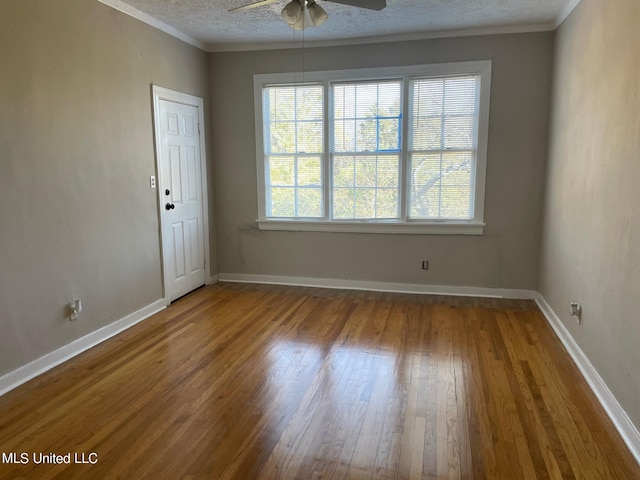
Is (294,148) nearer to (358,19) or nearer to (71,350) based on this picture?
(358,19)

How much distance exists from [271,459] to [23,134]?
249 cm

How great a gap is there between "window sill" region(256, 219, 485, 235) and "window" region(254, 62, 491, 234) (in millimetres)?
11

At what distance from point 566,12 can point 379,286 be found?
10.0 ft

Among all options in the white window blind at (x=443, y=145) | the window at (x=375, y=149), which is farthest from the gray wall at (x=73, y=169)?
the white window blind at (x=443, y=145)

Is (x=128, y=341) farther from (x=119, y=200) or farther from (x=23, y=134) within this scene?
(x=23, y=134)

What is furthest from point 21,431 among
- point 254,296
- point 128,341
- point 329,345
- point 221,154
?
point 221,154

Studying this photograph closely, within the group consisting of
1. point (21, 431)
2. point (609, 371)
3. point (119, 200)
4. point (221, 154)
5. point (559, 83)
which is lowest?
point (21, 431)

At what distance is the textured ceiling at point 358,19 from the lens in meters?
3.63

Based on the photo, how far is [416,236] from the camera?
15.6 feet

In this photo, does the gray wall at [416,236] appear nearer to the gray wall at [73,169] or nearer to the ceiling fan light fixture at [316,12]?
the gray wall at [73,169]

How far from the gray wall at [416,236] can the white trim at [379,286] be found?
0.19 feet

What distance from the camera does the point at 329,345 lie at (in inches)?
135

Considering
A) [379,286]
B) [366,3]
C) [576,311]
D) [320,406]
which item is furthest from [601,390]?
[366,3]

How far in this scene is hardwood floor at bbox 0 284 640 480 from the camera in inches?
80.0
